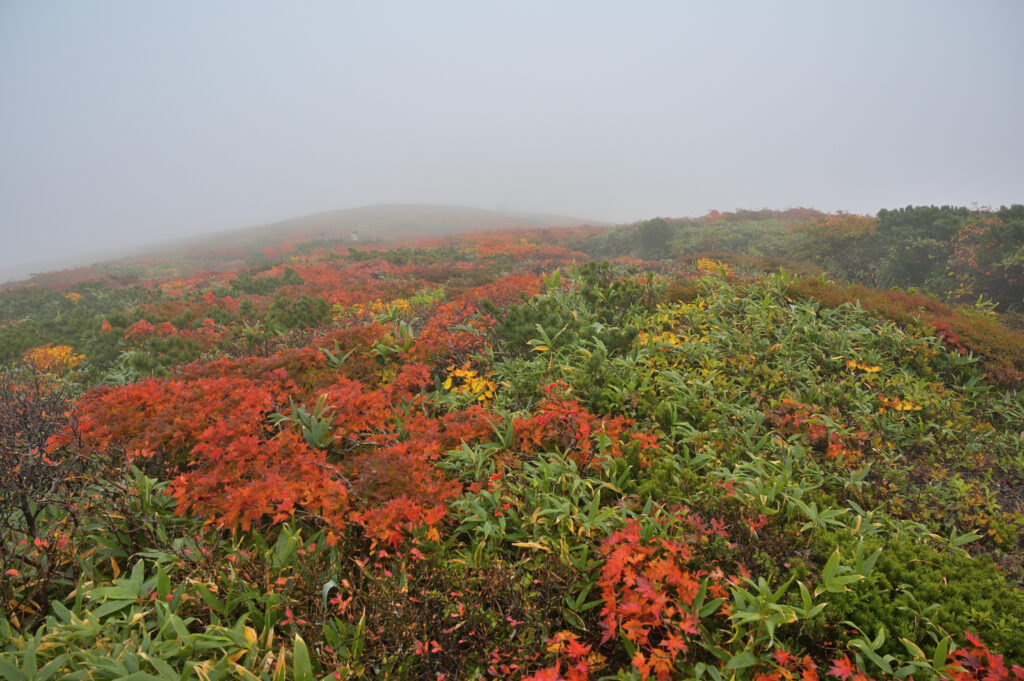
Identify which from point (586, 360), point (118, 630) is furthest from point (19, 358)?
point (586, 360)

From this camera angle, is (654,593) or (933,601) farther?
(933,601)

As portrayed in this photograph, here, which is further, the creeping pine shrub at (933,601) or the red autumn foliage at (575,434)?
the red autumn foliage at (575,434)

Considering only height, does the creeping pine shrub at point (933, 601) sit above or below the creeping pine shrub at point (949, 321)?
below

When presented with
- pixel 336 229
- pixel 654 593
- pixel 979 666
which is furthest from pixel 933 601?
pixel 336 229

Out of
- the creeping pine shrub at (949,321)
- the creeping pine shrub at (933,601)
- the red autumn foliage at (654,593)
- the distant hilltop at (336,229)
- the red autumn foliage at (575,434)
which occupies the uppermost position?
the distant hilltop at (336,229)

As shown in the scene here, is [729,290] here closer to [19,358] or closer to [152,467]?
[152,467]

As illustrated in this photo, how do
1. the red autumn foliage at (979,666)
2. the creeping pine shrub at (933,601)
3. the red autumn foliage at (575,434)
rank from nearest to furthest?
the red autumn foliage at (979,666), the creeping pine shrub at (933,601), the red autumn foliage at (575,434)

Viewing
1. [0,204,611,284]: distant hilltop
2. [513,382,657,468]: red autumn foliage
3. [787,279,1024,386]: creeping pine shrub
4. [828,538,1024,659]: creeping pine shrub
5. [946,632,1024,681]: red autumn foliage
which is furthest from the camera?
[0,204,611,284]: distant hilltop

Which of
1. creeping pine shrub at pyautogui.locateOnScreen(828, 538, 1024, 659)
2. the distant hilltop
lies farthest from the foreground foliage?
the distant hilltop

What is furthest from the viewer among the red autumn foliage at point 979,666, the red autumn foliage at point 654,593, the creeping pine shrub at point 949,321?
the creeping pine shrub at point 949,321

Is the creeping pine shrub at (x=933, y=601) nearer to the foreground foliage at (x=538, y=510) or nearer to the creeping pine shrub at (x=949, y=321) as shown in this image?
the foreground foliage at (x=538, y=510)

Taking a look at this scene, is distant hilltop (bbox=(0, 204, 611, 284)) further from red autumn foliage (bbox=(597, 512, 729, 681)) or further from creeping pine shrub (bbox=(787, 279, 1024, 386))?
red autumn foliage (bbox=(597, 512, 729, 681))

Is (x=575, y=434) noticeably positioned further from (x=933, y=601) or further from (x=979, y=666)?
(x=979, y=666)

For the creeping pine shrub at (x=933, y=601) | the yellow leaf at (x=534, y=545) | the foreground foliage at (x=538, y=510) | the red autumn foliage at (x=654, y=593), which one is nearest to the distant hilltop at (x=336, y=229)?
the foreground foliage at (x=538, y=510)
